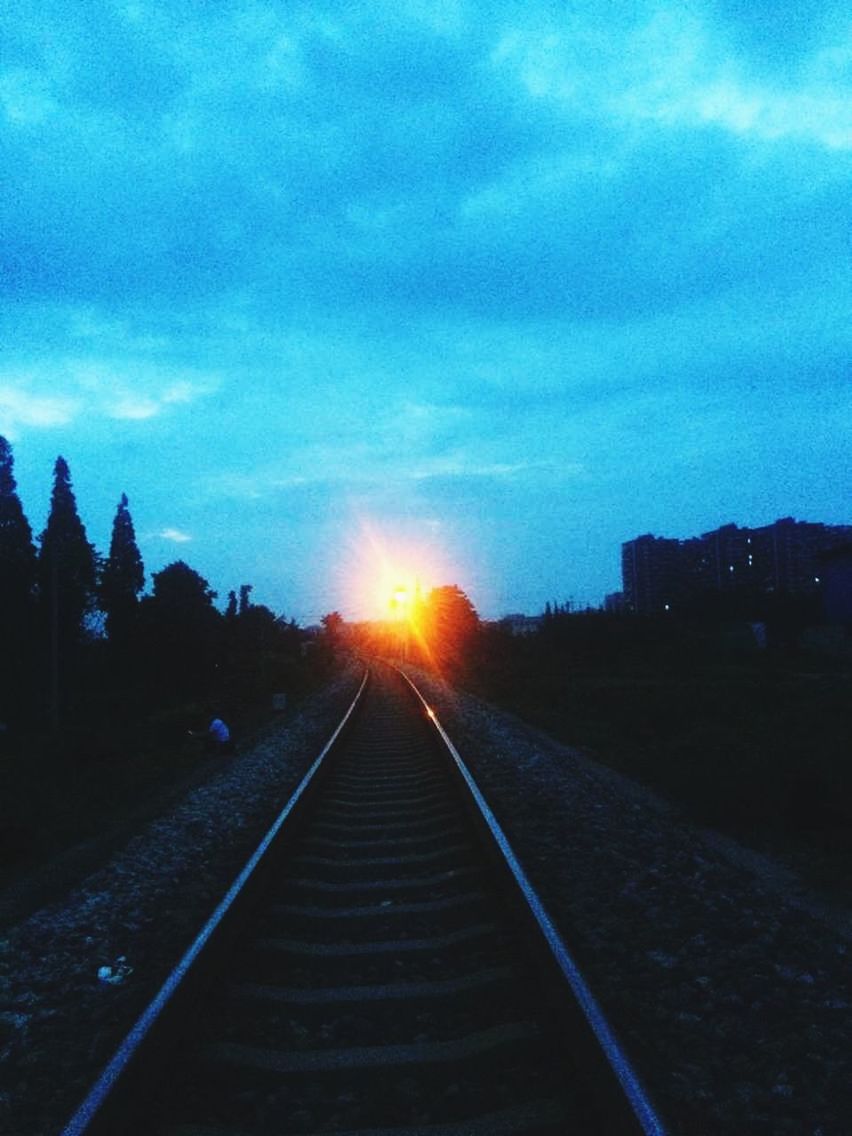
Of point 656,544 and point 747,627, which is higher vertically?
point 656,544

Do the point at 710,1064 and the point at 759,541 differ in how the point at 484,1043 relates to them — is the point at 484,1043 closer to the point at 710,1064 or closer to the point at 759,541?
the point at 710,1064

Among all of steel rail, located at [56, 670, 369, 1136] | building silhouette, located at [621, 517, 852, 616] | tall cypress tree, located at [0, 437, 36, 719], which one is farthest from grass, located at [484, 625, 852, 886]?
building silhouette, located at [621, 517, 852, 616]

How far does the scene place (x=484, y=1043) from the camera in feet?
11.3

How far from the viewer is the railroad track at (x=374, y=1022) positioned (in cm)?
298

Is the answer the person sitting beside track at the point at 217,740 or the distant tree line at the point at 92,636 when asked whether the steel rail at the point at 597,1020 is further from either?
the distant tree line at the point at 92,636

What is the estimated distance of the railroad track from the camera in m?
2.98

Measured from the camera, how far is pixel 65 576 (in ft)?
130

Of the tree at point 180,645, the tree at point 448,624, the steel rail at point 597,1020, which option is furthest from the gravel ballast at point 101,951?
the tree at point 448,624

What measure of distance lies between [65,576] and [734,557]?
126 meters

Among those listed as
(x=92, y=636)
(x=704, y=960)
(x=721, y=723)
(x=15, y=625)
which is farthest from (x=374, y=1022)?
(x=92, y=636)

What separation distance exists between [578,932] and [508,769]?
21.0ft

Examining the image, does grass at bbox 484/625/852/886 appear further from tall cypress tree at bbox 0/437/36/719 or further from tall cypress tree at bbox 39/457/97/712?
tall cypress tree at bbox 0/437/36/719

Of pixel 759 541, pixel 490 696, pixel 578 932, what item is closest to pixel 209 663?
pixel 490 696

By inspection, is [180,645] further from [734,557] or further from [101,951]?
[734,557]
